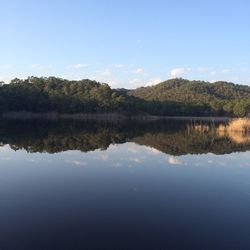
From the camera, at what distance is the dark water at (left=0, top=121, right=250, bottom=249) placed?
842cm

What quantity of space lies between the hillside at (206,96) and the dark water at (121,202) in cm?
7840

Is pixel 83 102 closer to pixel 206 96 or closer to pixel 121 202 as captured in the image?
pixel 206 96

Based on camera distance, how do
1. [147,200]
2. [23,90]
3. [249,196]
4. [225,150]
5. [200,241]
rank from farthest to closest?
[23,90]
[225,150]
[249,196]
[147,200]
[200,241]

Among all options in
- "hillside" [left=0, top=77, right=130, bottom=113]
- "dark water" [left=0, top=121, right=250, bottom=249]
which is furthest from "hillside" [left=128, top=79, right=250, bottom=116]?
"dark water" [left=0, top=121, right=250, bottom=249]

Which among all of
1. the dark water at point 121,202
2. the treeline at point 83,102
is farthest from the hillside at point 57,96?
the dark water at point 121,202

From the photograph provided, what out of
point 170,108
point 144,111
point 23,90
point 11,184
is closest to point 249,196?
point 11,184

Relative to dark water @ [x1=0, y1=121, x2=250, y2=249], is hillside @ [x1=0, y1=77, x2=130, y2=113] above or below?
above

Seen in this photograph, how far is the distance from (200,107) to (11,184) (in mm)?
94943

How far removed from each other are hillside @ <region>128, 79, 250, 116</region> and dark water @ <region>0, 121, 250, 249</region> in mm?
78397

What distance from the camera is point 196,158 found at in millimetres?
22203

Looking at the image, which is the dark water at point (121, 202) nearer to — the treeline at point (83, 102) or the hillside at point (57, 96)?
the hillside at point (57, 96)

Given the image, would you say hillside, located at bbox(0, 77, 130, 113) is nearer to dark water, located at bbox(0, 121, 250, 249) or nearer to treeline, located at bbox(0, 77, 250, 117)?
treeline, located at bbox(0, 77, 250, 117)

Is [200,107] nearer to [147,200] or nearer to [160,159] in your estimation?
[160,159]

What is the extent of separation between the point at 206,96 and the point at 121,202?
423ft
